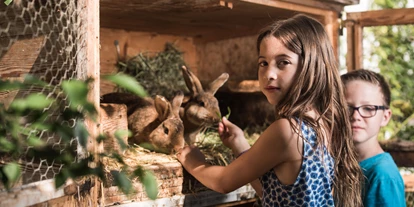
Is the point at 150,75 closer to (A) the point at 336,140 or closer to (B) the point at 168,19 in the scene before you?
(B) the point at 168,19

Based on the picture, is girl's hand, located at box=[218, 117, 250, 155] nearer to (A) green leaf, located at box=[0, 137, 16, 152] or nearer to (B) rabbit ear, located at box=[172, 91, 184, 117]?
(B) rabbit ear, located at box=[172, 91, 184, 117]

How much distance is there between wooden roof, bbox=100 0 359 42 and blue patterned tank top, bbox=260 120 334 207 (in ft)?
2.59

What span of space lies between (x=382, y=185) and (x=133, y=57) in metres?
1.47

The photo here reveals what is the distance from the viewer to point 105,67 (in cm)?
283

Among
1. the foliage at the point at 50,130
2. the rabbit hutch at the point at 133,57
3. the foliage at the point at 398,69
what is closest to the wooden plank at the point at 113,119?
the rabbit hutch at the point at 133,57

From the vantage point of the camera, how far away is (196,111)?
2324 millimetres

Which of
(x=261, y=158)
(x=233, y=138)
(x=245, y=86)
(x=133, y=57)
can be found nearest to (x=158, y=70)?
(x=133, y=57)

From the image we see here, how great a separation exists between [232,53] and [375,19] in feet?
2.71

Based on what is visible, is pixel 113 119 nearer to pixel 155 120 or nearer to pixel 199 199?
pixel 155 120

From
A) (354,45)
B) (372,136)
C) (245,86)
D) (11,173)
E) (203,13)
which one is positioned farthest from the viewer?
(245,86)

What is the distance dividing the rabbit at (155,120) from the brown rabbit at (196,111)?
157 mm

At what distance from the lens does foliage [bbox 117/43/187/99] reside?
9.45ft

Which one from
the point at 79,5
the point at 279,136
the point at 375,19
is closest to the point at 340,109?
the point at 279,136

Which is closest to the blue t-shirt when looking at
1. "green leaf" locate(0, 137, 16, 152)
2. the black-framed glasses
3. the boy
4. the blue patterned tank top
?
the boy
